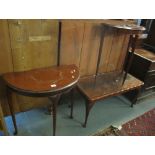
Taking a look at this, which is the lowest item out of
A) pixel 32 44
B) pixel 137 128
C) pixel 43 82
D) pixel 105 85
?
pixel 137 128

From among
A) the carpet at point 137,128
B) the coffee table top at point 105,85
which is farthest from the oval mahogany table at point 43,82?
the carpet at point 137,128

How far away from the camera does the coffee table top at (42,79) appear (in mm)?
1214

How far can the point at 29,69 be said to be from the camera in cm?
151

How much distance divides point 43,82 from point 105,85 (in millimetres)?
783

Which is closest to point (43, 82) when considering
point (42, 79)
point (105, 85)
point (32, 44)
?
point (42, 79)

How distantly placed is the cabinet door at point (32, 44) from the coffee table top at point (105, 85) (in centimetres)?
43

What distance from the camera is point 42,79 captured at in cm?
134

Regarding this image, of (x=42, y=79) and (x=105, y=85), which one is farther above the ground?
(x=42, y=79)

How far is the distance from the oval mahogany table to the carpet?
25.7 inches

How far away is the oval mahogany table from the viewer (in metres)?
1.21

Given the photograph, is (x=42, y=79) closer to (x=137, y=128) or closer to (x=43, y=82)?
(x=43, y=82)
